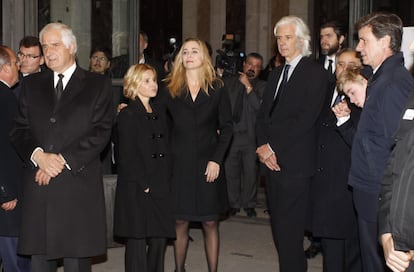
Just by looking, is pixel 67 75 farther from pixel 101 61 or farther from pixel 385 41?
pixel 101 61

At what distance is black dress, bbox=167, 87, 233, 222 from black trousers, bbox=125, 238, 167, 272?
0.32 metres

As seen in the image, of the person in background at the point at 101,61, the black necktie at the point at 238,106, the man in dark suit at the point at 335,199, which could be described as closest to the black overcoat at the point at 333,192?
the man in dark suit at the point at 335,199

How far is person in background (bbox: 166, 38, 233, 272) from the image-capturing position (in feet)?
19.4

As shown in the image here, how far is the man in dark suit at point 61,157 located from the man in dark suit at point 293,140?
1.43m

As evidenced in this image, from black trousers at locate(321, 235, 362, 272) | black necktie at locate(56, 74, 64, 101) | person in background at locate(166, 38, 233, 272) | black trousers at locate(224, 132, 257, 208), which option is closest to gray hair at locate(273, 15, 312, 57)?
person in background at locate(166, 38, 233, 272)

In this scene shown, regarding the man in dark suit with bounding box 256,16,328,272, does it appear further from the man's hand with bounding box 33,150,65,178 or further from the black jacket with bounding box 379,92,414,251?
the black jacket with bounding box 379,92,414,251

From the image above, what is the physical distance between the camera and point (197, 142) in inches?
233

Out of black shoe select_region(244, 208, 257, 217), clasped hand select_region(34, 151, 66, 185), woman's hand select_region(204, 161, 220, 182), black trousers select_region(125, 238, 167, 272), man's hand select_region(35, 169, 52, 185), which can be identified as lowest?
black shoe select_region(244, 208, 257, 217)

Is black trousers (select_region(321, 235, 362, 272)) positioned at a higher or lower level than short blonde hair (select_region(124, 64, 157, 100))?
lower

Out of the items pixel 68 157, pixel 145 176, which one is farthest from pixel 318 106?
pixel 68 157

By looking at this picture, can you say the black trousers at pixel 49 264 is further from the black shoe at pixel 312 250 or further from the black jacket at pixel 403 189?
the black shoe at pixel 312 250

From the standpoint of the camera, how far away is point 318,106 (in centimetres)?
573

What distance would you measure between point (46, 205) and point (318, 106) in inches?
88.1

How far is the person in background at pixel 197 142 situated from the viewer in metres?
5.92
